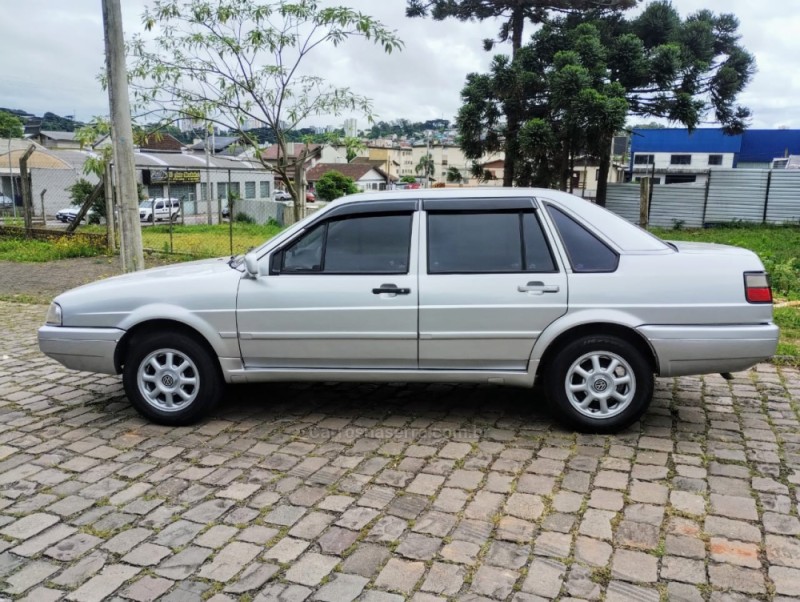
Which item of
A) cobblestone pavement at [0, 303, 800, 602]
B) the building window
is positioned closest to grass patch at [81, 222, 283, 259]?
cobblestone pavement at [0, 303, 800, 602]

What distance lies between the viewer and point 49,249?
15195mm

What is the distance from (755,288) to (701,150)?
48.3 metres

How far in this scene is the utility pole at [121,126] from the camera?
7078mm

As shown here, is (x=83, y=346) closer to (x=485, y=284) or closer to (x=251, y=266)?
(x=251, y=266)

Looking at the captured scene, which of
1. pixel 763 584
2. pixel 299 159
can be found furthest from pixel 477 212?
pixel 299 159

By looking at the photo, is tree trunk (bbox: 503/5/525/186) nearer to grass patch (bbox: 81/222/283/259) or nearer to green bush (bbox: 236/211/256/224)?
grass patch (bbox: 81/222/283/259)

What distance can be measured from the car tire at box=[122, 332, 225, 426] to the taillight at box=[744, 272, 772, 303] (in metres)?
3.58

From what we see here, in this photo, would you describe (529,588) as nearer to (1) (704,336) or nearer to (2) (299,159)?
(1) (704,336)

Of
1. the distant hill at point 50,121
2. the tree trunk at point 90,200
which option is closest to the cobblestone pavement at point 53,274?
the tree trunk at point 90,200

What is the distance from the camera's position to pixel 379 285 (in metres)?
4.46

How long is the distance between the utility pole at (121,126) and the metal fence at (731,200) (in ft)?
53.4

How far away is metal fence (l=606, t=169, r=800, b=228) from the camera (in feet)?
68.0

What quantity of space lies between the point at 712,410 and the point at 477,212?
2371mm

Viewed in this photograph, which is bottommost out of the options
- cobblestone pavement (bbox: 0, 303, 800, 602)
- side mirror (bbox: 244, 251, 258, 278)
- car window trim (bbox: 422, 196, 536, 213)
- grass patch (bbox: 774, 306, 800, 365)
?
cobblestone pavement (bbox: 0, 303, 800, 602)
